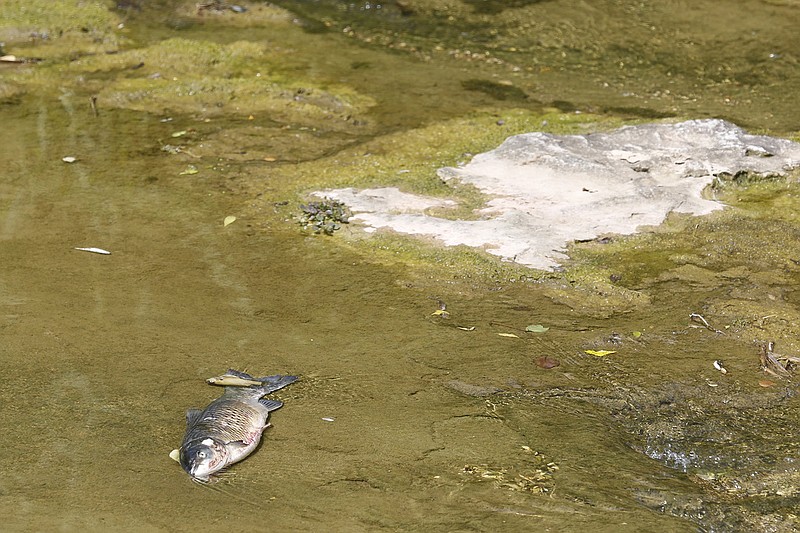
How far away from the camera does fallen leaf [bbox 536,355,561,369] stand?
14.0ft

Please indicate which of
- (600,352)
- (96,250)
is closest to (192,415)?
(600,352)

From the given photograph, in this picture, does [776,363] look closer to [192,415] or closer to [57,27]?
[192,415]

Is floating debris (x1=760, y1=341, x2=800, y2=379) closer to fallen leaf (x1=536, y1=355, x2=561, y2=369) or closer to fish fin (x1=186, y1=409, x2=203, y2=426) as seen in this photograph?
fallen leaf (x1=536, y1=355, x2=561, y2=369)

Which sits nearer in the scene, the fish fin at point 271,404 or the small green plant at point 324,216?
the fish fin at point 271,404

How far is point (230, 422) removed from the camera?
3.52 meters

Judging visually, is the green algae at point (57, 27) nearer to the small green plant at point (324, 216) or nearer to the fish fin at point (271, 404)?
the small green plant at point (324, 216)

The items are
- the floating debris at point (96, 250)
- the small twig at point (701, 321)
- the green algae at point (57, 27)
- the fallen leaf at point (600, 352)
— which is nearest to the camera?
the fallen leaf at point (600, 352)

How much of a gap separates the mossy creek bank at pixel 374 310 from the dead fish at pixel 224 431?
0.25 ft

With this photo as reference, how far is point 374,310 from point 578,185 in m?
1.93

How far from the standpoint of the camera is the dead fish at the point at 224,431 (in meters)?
3.38

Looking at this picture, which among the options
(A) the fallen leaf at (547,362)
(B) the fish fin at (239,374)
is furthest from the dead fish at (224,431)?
(A) the fallen leaf at (547,362)

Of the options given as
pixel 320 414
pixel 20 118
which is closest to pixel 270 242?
pixel 320 414

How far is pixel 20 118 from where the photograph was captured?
746 cm

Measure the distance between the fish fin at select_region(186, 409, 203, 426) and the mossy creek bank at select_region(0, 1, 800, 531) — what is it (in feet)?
0.33
